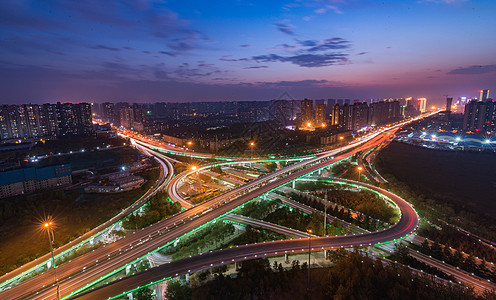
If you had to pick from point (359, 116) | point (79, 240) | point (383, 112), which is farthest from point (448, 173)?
point (383, 112)

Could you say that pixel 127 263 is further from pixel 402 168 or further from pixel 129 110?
pixel 129 110

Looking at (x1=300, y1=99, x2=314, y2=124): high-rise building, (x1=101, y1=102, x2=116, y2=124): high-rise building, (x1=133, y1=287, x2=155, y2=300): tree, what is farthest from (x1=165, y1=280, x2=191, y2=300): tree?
(x1=101, y1=102, x2=116, y2=124): high-rise building

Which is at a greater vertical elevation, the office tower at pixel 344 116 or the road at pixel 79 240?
the office tower at pixel 344 116

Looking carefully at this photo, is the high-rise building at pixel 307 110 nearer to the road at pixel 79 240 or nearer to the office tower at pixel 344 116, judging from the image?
the office tower at pixel 344 116

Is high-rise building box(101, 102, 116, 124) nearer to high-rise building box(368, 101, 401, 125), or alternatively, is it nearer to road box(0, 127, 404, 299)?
road box(0, 127, 404, 299)

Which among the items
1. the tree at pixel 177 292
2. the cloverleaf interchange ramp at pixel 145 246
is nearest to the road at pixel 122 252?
the cloverleaf interchange ramp at pixel 145 246

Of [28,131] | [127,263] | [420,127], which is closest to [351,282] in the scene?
[127,263]
